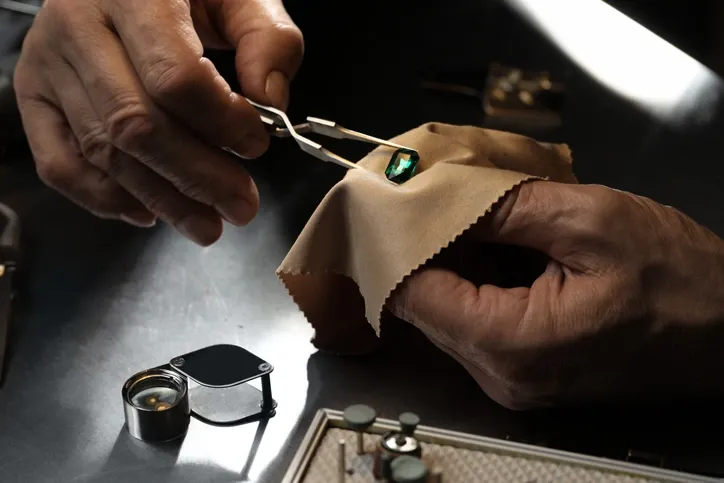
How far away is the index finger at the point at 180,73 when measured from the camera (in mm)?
674

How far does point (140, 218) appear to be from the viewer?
34.7 inches

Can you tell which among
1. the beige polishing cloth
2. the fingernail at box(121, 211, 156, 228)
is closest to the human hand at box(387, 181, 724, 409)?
the beige polishing cloth

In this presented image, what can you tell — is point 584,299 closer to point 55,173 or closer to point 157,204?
point 157,204

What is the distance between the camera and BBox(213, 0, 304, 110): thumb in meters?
0.78

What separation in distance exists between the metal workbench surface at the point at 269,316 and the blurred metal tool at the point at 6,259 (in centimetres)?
1

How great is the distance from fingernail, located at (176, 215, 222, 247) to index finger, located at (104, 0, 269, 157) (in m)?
0.10

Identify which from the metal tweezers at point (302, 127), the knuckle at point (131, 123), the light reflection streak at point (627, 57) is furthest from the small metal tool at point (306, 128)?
the light reflection streak at point (627, 57)

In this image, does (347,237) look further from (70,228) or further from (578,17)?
(578,17)

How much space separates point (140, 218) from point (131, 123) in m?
0.20

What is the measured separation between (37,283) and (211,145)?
268 mm

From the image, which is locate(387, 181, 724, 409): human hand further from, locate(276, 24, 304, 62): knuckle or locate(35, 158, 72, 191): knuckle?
locate(35, 158, 72, 191): knuckle

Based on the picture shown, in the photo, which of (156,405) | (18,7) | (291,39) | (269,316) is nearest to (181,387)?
(156,405)

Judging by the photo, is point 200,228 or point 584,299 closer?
point 584,299

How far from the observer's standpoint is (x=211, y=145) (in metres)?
0.74
